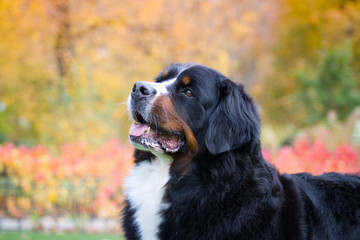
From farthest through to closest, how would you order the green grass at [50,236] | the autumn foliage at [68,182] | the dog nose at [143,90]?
1. the autumn foliage at [68,182]
2. the green grass at [50,236]
3. the dog nose at [143,90]

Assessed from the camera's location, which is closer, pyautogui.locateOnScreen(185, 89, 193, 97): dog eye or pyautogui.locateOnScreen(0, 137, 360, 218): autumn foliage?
pyautogui.locateOnScreen(185, 89, 193, 97): dog eye

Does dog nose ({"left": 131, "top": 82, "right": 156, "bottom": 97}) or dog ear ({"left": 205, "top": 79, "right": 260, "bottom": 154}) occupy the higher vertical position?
dog nose ({"left": 131, "top": 82, "right": 156, "bottom": 97})

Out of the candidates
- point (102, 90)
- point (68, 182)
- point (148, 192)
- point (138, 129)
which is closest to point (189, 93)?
point (138, 129)

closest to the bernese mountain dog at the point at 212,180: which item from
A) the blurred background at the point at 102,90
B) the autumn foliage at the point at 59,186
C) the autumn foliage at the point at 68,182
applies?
the blurred background at the point at 102,90

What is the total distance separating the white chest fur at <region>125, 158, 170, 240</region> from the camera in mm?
2770

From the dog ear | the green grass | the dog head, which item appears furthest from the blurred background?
the dog ear

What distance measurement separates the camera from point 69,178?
6738 millimetres

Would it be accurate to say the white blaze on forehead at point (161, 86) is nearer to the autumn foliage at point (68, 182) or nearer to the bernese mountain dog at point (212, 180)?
the bernese mountain dog at point (212, 180)

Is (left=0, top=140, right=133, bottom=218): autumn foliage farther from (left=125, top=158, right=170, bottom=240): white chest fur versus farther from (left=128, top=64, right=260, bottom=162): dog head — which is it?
(left=128, top=64, right=260, bottom=162): dog head

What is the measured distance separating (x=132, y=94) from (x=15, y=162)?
4665 mm

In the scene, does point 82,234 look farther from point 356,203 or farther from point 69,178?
point 356,203

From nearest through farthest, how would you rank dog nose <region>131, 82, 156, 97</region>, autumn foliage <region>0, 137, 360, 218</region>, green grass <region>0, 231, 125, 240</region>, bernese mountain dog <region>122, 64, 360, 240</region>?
bernese mountain dog <region>122, 64, 360, 240</region> → dog nose <region>131, 82, 156, 97</region> → green grass <region>0, 231, 125, 240</region> → autumn foliage <region>0, 137, 360, 218</region>

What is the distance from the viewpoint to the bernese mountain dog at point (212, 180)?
2.65m

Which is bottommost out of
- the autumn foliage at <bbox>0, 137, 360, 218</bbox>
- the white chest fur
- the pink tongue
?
the autumn foliage at <bbox>0, 137, 360, 218</bbox>
